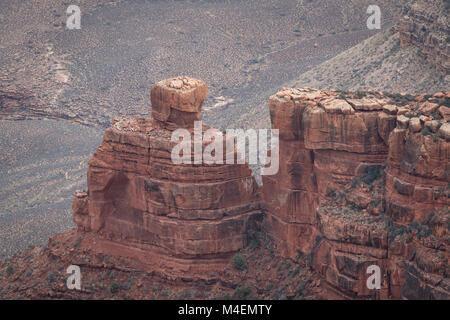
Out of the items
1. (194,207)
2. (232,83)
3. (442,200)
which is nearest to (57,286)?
(194,207)

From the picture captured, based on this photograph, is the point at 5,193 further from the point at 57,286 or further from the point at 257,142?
the point at 57,286

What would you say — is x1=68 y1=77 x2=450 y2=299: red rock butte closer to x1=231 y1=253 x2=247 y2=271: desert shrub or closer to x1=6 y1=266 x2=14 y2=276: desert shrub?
x1=231 y1=253 x2=247 y2=271: desert shrub

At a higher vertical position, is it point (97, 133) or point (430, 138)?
point (430, 138)

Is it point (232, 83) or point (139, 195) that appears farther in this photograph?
point (232, 83)

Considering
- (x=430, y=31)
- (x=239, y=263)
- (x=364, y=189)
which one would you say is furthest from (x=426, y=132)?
(x=430, y=31)

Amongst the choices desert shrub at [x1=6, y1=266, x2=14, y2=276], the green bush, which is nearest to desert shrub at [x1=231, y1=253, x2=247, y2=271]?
the green bush

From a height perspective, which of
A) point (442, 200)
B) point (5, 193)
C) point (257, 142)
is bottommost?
point (5, 193)

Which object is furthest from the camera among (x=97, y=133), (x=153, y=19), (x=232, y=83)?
(x=153, y=19)
